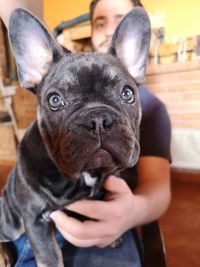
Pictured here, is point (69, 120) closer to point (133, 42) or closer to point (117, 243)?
point (133, 42)

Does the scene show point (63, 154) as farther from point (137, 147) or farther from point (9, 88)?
point (9, 88)

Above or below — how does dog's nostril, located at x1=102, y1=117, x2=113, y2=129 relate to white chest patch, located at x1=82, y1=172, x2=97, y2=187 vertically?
above

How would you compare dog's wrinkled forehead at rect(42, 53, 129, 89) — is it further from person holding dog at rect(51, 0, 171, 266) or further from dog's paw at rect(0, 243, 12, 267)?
dog's paw at rect(0, 243, 12, 267)

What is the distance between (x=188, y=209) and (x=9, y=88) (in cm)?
95

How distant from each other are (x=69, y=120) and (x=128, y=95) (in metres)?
0.13

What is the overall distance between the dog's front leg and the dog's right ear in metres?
0.26

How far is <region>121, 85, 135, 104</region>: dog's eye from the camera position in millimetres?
583

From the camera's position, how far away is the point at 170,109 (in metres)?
1.54

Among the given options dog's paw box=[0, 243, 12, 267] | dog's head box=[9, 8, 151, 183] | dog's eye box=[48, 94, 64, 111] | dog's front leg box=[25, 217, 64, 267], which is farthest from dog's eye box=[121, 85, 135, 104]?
dog's paw box=[0, 243, 12, 267]

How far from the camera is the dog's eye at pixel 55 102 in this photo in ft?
1.83

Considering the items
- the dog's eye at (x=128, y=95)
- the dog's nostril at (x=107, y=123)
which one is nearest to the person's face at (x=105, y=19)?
the dog's eye at (x=128, y=95)

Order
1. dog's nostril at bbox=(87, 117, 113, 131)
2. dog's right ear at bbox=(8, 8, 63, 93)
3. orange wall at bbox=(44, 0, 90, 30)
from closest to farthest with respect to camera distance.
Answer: dog's nostril at bbox=(87, 117, 113, 131) → dog's right ear at bbox=(8, 8, 63, 93) → orange wall at bbox=(44, 0, 90, 30)

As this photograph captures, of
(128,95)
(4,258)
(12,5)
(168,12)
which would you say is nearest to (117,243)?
(4,258)

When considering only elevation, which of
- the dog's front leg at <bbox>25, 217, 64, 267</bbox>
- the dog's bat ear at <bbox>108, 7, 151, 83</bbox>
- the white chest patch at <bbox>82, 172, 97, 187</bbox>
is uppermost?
the dog's bat ear at <bbox>108, 7, 151, 83</bbox>
